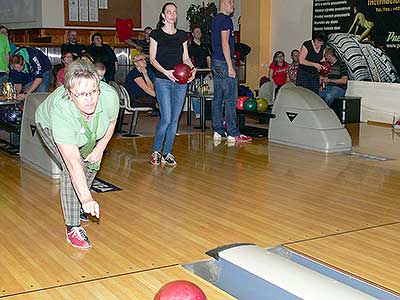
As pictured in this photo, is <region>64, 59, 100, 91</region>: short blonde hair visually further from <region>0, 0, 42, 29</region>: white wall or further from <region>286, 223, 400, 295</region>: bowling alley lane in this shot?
<region>0, 0, 42, 29</region>: white wall

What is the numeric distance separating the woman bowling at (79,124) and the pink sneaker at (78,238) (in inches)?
4.5

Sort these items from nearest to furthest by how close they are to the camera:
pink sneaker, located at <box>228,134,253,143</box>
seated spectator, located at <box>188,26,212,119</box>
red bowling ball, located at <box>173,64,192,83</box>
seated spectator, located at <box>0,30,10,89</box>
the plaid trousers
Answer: the plaid trousers
red bowling ball, located at <box>173,64,192,83</box>
pink sneaker, located at <box>228,134,253,143</box>
seated spectator, located at <box>0,30,10,89</box>
seated spectator, located at <box>188,26,212,119</box>

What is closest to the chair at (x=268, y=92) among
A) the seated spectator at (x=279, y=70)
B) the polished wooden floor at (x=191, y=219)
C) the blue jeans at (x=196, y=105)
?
the seated spectator at (x=279, y=70)

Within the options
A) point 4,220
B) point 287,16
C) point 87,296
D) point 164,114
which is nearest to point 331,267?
point 87,296

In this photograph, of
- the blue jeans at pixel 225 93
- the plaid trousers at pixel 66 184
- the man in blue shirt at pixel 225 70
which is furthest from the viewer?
the blue jeans at pixel 225 93

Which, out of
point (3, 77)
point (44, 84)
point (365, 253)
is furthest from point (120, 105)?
point (365, 253)

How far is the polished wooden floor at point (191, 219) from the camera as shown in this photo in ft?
7.79

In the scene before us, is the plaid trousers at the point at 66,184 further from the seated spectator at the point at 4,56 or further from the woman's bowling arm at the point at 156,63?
the seated spectator at the point at 4,56

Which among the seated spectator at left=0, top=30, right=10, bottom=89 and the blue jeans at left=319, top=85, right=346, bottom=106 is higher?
the seated spectator at left=0, top=30, right=10, bottom=89

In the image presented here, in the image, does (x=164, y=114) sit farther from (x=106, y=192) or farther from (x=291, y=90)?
(x=291, y=90)

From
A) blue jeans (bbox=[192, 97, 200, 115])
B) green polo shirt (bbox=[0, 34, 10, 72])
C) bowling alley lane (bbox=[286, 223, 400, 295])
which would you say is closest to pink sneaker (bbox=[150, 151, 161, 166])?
bowling alley lane (bbox=[286, 223, 400, 295])

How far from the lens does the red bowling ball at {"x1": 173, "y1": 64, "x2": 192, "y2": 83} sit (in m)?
4.10

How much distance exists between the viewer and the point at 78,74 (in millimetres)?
2195

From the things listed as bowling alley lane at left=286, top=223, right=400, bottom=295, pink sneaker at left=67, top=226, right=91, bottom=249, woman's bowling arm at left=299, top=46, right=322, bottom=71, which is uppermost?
woman's bowling arm at left=299, top=46, right=322, bottom=71
